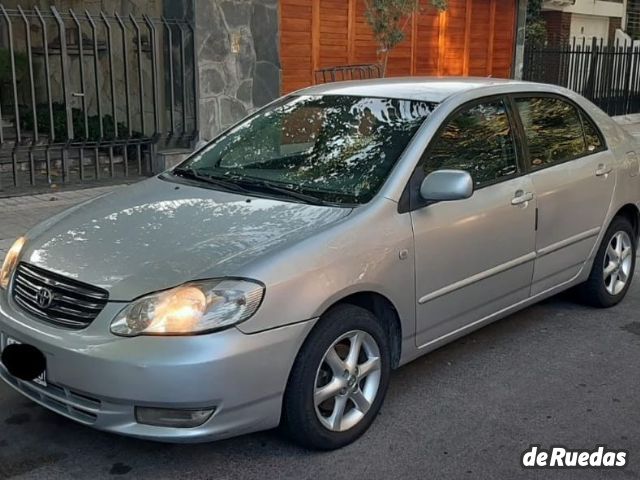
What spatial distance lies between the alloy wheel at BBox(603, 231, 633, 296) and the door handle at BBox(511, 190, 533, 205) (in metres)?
1.24

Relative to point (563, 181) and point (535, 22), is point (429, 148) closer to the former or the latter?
point (563, 181)

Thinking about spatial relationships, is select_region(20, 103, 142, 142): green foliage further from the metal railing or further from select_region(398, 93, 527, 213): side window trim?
select_region(398, 93, 527, 213): side window trim

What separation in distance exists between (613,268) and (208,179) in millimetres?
3037

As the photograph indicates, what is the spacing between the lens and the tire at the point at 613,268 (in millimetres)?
5398

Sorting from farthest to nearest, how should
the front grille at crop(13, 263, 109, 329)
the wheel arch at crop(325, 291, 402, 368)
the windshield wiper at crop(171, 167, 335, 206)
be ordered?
1. the windshield wiper at crop(171, 167, 335, 206)
2. the wheel arch at crop(325, 291, 402, 368)
3. the front grille at crop(13, 263, 109, 329)

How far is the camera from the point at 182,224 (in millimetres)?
3650

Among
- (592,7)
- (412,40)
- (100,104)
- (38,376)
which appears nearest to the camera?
(38,376)

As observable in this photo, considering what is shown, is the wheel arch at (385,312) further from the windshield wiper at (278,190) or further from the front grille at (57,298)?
the front grille at (57,298)

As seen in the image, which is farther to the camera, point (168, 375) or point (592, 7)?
point (592, 7)

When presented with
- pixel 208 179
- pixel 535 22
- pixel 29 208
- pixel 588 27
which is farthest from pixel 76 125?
pixel 588 27

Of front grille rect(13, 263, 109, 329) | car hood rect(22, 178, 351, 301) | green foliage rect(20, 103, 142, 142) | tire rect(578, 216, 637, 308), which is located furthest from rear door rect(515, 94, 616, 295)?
green foliage rect(20, 103, 142, 142)

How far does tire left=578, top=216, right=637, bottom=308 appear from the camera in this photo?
17.7 feet

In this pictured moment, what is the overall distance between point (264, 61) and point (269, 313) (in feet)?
26.1

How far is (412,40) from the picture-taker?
1307 cm
